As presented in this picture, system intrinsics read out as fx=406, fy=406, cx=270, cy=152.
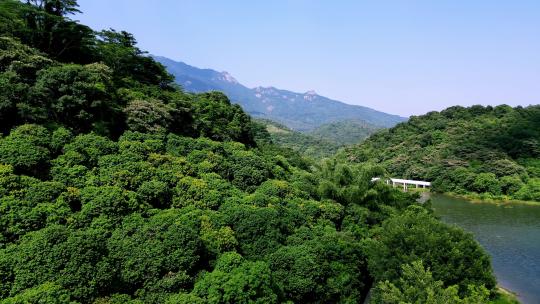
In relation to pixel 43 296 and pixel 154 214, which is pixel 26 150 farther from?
pixel 43 296

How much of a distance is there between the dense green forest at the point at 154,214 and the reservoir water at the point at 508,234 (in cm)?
955

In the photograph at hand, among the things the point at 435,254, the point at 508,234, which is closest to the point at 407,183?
the point at 508,234

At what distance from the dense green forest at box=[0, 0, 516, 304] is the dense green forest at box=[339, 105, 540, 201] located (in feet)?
87.1

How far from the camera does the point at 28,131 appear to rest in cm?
1508

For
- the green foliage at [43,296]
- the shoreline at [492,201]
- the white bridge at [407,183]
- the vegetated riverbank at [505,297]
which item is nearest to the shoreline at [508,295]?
the vegetated riverbank at [505,297]

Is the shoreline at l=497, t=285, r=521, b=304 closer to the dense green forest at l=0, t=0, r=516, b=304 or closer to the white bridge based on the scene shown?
the dense green forest at l=0, t=0, r=516, b=304

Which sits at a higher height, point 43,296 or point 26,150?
point 26,150

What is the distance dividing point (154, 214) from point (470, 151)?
197 ft

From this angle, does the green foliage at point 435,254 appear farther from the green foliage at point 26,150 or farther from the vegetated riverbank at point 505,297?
the green foliage at point 26,150

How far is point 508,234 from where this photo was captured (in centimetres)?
3584

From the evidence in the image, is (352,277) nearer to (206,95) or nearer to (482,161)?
(206,95)

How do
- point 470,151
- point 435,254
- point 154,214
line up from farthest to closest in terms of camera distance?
point 470,151
point 435,254
point 154,214

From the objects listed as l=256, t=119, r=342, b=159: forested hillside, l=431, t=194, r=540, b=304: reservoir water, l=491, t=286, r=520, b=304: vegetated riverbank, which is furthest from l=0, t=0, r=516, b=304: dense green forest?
l=256, t=119, r=342, b=159: forested hillside

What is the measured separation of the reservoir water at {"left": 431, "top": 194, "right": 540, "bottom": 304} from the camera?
2531cm
